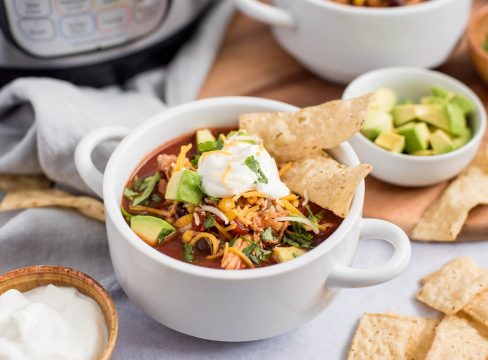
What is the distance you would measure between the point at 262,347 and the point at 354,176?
19.1 inches

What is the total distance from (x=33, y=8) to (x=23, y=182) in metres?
0.51

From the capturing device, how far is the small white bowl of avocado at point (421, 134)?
2076 millimetres

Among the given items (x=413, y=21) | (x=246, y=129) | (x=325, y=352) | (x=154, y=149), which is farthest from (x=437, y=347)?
(x=413, y=21)

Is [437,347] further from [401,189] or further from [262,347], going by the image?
[401,189]

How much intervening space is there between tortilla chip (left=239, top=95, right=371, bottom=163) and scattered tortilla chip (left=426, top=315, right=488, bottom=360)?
1.72 feet

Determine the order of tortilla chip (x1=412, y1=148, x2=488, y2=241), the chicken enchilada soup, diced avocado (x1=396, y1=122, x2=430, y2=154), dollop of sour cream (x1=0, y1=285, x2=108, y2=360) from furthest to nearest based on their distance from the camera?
diced avocado (x1=396, y1=122, x2=430, y2=154) → tortilla chip (x1=412, y1=148, x2=488, y2=241) → the chicken enchilada soup → dollop of sour cream (x1=0, y1=285, x2=108, y2=360)

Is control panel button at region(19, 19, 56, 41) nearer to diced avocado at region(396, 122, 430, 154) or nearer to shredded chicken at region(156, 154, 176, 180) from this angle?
shredded chicken at region(156, 154, 176, 180)

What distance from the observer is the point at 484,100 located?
2.46 m

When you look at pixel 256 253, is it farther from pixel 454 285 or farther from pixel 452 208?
pixel 452 208

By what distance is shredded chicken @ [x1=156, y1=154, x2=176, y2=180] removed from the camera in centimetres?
179

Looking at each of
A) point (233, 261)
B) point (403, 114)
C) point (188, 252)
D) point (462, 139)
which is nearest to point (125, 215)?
point (188, 252)

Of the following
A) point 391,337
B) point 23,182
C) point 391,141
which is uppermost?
point 391,141

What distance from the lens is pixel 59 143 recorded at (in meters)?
2.08

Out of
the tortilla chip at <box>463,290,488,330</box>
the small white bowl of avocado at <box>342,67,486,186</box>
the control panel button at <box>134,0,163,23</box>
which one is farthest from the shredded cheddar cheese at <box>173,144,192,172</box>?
the tortilla chip at <box>463,290,488,330</box>
